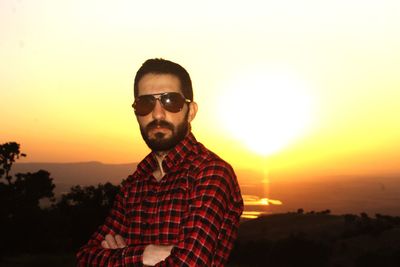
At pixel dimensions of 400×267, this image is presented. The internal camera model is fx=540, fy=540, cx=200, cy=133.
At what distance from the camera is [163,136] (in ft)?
15.4

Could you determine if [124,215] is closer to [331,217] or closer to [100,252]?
[100,252]

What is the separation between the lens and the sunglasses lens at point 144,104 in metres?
4.79

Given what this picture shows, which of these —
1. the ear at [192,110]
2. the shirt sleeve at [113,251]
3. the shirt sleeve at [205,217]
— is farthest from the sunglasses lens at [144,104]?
the shirt sleeve at [113,251]

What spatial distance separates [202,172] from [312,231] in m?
45.3

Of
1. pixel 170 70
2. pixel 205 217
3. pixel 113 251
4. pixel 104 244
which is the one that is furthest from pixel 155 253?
pixel 170 70

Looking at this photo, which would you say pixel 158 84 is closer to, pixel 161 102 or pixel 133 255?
pixel 161 102

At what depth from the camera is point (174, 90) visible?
15.7 feet

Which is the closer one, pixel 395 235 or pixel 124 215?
pixel 124 215

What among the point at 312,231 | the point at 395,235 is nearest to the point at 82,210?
the point at 312,231

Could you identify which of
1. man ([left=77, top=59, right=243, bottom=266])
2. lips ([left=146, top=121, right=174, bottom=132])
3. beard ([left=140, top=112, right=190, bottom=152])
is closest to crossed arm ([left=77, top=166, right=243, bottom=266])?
man ([left=77, top=59, right=243, bottom=266])

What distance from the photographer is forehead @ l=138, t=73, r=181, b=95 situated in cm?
480

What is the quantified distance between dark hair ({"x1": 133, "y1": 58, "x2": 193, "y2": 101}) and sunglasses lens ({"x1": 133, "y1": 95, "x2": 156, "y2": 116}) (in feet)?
0.44

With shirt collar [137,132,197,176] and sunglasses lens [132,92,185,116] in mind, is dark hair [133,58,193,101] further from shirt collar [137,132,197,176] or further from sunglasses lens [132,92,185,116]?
shirt collar [137,132,197,176]

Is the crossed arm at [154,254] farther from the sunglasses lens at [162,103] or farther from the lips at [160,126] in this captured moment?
the sunglasses lens at [162,103]
